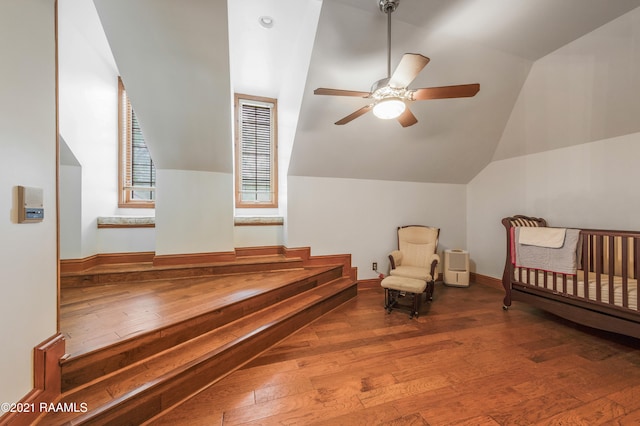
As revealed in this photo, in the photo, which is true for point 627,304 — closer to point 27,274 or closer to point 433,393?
point 433,393

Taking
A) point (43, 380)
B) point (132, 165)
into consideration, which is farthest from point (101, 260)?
point (43, 380)

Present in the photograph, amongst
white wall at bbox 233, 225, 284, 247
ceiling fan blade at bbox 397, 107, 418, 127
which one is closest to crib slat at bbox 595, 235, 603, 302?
ceiling fan blade at bbox 397, 107, 418, 127

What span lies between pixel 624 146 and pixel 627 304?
1.70m

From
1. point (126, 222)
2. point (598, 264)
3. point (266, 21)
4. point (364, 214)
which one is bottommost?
point (598, 264)

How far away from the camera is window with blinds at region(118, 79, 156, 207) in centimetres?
341

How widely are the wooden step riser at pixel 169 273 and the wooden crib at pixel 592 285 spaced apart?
8.82ft

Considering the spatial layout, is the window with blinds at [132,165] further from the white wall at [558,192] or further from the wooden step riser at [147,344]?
the white wall at [558,192]

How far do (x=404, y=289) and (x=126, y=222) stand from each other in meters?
3.60

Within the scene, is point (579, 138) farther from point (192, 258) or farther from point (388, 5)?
point (192, 258)

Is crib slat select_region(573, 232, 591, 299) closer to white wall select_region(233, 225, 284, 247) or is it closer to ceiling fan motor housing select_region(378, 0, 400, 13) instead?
ceiling fan motor housing select_region(378, 0, 400, 13)

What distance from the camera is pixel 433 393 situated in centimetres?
156

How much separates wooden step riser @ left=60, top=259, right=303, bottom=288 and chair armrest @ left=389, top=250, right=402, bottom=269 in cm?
126

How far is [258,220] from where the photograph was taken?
3611 millimetres

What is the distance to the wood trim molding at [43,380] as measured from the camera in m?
1.07
